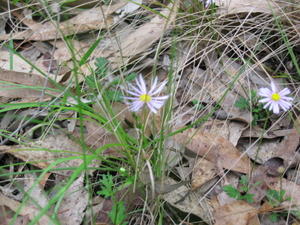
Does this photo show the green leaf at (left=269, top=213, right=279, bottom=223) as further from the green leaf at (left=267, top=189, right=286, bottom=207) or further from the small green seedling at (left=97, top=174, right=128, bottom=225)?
the small green seedling at (left=97, top=174, right=128, bottom=225)

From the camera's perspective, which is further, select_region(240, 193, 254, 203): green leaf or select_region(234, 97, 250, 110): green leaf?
select_region(234, 97, 250, 110): green leaf

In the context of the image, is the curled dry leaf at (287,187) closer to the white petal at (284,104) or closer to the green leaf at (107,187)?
the white petal at (284,104)

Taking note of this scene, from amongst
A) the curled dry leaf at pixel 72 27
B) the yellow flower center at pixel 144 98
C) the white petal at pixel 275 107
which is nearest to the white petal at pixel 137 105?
the yellow flower center at pixel 144 98

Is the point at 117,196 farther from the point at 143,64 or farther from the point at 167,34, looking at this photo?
the point at 167,34

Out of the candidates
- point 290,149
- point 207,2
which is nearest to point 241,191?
point 290,149

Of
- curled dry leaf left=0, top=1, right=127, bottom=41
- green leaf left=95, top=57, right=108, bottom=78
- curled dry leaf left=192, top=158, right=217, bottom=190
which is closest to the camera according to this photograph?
curled dry leaf left=192, top=158, right=217, bottom=190

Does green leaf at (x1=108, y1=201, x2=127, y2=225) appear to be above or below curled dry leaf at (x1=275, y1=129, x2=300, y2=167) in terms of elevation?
below

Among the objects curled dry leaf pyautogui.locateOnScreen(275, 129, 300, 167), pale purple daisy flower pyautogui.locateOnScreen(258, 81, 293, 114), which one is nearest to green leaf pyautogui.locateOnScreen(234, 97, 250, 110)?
pale purple daisy flower pyautogui.locateOnScreen(258, 81, 293, 114)

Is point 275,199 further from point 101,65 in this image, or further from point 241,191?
point 101,65
